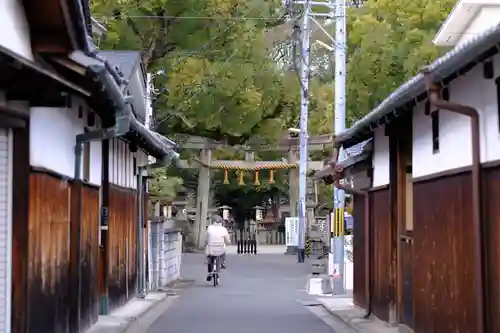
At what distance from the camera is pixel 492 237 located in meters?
9.62

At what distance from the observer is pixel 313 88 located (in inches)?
1857

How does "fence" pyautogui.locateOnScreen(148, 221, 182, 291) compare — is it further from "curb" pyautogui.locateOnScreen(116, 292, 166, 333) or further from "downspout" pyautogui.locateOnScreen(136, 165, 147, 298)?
"downspout" pyautogui.locateOnScreen(136, 165, 147, 298)

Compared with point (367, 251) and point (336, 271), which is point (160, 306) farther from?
point (367, 251)

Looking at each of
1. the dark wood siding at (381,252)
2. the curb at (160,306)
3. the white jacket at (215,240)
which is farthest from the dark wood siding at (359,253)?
the white jacket at (215,240)

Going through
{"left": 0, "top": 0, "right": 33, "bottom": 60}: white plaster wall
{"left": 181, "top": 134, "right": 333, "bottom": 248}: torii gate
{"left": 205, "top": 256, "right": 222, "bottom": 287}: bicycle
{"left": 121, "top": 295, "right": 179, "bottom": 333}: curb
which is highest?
{"left": 181, "top": 134, "right": 333, "bottom": 248}: torii gate

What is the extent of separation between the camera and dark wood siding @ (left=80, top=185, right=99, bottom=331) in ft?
46.8

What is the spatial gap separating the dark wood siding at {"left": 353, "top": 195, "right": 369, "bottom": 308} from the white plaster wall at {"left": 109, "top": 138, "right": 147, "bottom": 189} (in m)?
5.10

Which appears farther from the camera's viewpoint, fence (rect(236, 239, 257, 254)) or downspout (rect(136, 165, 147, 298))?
fence (rect(236, 239, 257, 254))

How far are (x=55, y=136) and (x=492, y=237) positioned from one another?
5.77 meters

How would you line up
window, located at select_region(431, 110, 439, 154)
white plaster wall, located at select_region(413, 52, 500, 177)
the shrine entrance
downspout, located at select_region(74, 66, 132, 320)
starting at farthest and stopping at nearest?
the shrine entrance, downspout, located at select_region(74, 66, 132, 320), window, located at select_region(431, 110, 439, 154), white plaster wall, located at select_region(413, 52, 500, 177)

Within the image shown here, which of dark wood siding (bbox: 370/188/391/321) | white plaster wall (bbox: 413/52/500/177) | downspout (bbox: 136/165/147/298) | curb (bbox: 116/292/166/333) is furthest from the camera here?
downspout (bbox: 136/165/147/298)

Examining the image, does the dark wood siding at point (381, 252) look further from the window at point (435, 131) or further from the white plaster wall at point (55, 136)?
the white plaster wall at point (55, 136)

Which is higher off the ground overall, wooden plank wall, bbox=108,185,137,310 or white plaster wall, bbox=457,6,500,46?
white plaster wall, bbox=457,6,500,46

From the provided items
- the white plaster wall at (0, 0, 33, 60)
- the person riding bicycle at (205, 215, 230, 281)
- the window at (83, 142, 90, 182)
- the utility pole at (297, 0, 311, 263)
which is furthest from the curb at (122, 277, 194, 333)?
the utility pole at (297, 0, 311, 263)
